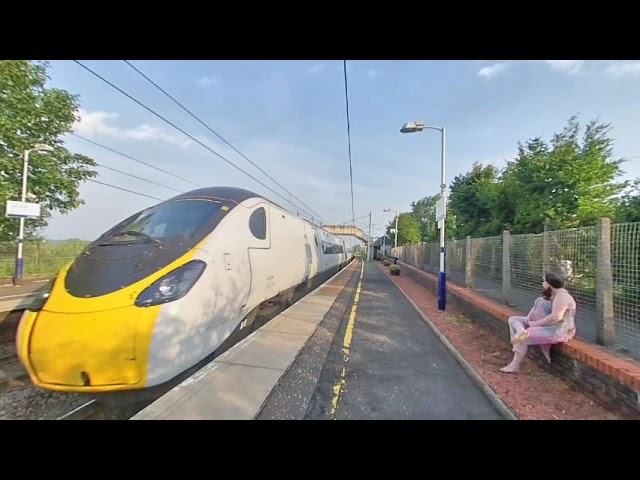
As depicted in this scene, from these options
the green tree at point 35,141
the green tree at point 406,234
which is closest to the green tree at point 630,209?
the green tree at point 35,141

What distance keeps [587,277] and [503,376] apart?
73.5 inches

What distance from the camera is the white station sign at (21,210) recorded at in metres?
12.1

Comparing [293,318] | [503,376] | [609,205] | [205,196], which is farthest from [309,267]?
[609,205]

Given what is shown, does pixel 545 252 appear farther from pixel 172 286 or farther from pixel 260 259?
pixel 172 286

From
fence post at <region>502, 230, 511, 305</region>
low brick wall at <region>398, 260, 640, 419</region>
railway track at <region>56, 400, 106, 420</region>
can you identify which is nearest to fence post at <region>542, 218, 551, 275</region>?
fence post at <region>502, 230, 511, 305</region>

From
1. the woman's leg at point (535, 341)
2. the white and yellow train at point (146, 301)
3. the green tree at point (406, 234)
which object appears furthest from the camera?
the green tree at point (406, 234)

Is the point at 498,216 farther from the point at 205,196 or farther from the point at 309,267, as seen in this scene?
the point at 205,196

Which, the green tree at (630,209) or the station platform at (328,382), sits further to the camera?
the green tree at (630,209)

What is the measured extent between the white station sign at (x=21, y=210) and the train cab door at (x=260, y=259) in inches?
511

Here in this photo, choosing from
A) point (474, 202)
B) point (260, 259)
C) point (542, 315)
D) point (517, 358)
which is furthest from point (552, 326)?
point (474, 202)

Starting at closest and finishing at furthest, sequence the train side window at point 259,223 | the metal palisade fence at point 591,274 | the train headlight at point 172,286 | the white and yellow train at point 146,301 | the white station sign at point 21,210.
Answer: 1. the white and yellow train at point 146,301
2. the train headlight at point 172,286
3. the metal palisade fence at point 591,274
4. the train side window at point 259,223
5. the white station sign at point 21,210

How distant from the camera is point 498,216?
44.6 feet

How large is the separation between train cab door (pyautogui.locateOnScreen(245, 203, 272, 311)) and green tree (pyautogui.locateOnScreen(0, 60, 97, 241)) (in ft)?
55.7

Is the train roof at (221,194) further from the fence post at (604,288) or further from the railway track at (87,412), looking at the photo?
the fence post at (604,288)
